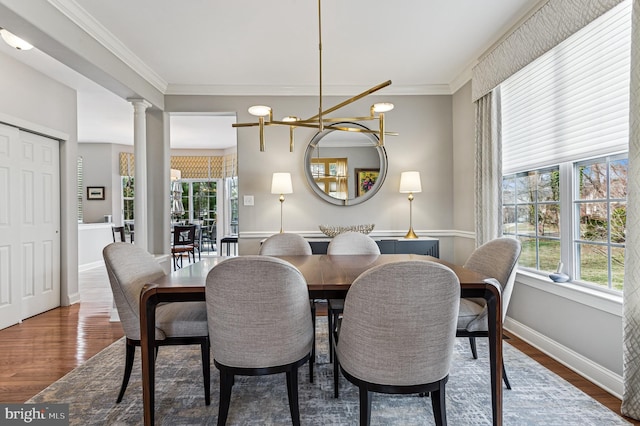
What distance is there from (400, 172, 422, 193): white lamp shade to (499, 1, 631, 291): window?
94 cm

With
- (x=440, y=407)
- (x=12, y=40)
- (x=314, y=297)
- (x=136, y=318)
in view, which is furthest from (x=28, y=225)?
(x=440, y=407)

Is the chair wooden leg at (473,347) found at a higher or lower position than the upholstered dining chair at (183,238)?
lower

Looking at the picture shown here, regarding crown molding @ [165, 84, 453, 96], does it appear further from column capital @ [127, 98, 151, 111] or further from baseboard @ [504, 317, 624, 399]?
baseboard @ [504, 317, 624, 399]

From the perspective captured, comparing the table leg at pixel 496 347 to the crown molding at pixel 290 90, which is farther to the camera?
the crown molding at pixel 290 90

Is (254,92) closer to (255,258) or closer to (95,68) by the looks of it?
(95,68)

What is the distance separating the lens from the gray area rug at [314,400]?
1.79 meters

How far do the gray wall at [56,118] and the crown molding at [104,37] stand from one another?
3.76 ft

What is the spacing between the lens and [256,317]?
1.46 m

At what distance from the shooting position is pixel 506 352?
8.64ft

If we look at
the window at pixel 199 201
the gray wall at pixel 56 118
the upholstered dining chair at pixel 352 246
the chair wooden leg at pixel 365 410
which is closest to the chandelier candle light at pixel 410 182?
the upholstered dining chair at pixel 352 246

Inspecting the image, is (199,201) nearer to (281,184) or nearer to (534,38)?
(281,184)

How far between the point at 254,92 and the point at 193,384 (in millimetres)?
3260

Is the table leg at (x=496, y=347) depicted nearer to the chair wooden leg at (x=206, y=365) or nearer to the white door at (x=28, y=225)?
the chair wooden leg at (x=206, y=365)

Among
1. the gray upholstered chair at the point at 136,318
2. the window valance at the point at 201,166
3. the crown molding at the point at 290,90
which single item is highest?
the crown molding at the point at 290,90
